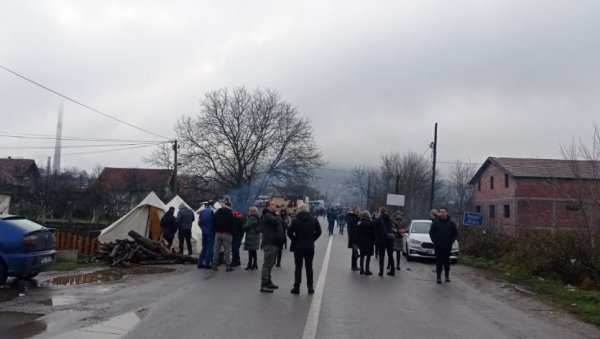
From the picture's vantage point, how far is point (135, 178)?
5781cm

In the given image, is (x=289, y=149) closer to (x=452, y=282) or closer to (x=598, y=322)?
(x=452, y=282)

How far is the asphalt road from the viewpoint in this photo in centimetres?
756

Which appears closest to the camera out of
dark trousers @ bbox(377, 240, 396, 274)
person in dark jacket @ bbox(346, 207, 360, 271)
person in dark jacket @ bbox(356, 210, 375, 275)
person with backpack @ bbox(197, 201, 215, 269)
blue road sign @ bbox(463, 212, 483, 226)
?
person in dark jacket @ bbox(356, 210, 375, 275)

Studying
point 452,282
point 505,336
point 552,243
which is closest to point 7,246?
point 505,336

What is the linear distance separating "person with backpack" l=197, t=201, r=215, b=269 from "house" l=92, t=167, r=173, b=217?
2921 cm

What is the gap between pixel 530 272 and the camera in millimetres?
16234

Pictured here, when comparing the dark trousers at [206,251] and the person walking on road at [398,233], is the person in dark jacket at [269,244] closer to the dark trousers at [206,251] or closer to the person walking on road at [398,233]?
the dark trousers at [206,251]

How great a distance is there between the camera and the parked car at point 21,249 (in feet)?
35.3

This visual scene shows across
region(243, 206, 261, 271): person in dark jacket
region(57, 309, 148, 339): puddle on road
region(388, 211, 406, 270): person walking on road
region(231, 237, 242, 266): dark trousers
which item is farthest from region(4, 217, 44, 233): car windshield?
region(388, 211, 406, 270): person walking on road

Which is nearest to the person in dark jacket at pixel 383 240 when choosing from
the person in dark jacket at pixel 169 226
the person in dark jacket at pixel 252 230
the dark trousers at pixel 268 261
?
the person in dark jacket at pixel 252 230

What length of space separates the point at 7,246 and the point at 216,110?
46307 mm

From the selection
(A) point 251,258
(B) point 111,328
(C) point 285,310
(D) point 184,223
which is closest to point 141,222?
(D) point 184,223

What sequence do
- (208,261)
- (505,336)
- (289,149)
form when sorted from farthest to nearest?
1. (289,149)
2. (208,261)
3. (505,336)

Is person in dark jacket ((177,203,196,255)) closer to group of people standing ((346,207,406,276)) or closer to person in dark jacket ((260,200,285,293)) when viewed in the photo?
group of people standing ((346,207,406,276))
